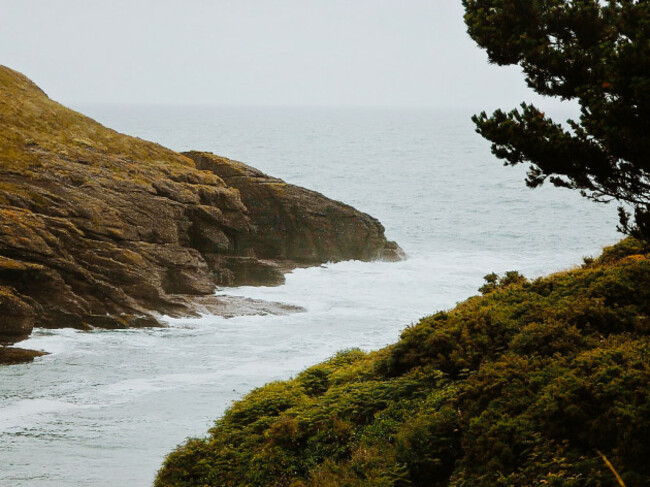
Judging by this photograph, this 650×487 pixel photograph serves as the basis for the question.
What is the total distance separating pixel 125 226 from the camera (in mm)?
32875

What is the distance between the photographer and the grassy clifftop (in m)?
8.58

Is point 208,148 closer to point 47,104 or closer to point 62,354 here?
point 47,104

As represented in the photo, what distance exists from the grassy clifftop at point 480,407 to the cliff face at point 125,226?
56.6 feet

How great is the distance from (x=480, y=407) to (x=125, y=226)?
83.8 ft

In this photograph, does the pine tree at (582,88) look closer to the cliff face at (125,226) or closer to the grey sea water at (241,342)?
the grey sea water at (241,342)

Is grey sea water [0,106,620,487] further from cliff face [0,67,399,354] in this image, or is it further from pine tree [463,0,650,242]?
pine tree [463,0,650,242]

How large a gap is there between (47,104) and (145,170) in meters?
9.11

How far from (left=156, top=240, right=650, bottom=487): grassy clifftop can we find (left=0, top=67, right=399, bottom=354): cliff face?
17.2 metres

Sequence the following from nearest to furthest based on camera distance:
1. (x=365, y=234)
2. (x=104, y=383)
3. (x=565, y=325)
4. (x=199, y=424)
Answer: (x=565, y=325), (x=199, y=424), (x=104, y=383), (x=365, y=234)

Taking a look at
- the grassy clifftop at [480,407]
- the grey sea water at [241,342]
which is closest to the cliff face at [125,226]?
the grey sea water at [241,342]

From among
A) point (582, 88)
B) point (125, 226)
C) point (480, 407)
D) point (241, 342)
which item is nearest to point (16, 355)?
point (241, 342)

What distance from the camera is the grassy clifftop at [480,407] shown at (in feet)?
28.1

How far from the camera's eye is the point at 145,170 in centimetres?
3744

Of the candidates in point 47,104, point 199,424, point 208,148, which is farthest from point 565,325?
point 208,148
